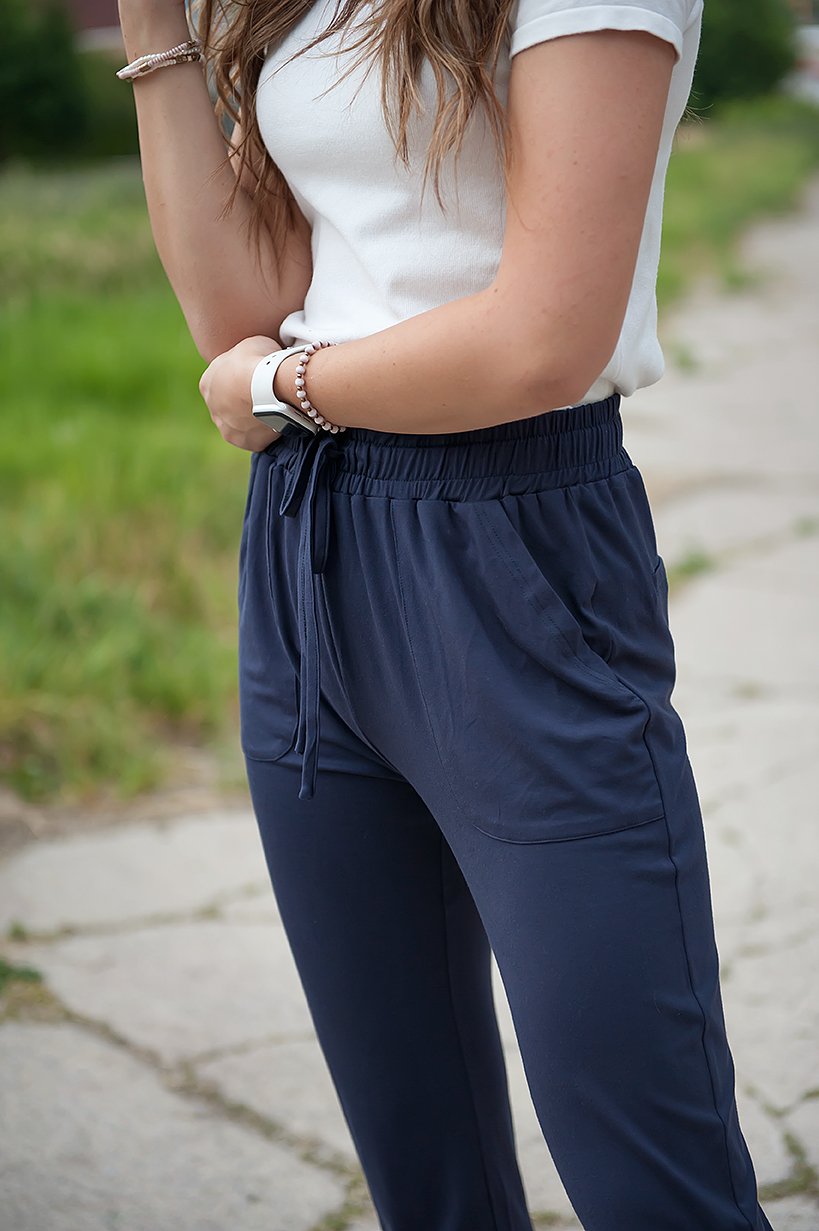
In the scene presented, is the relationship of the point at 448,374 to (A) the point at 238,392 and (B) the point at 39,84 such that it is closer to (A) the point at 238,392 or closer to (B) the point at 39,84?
(A) the point at 238,392

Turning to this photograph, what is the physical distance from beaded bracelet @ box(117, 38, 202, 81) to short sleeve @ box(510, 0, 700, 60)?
0.39 m

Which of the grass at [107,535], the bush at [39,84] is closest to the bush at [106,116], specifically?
the bush at [39,84]

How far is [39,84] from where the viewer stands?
69.4ft

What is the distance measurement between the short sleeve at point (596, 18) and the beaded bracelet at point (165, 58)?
39 cm

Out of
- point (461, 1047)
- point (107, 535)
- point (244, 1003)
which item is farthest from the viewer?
point (107, 535)

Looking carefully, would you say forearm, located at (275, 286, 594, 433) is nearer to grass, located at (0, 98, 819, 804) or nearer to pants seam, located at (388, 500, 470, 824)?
pants seam, located at (388, 500, 470, 824)

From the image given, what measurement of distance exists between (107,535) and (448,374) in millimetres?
2834

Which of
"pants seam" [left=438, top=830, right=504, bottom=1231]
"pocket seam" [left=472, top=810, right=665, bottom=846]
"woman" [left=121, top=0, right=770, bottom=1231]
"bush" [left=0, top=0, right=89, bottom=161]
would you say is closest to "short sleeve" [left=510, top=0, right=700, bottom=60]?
"woman" [left=121, top=0, right=770, bottom=1231]

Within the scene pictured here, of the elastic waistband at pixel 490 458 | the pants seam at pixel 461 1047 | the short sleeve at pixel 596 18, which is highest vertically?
the short sleeve at pixel 596 18

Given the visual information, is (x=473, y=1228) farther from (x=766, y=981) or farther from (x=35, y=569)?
(x=35, y=569)

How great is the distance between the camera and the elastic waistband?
100cm

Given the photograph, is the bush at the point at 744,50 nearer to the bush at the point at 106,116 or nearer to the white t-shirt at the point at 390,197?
the bush at the point at 106,116

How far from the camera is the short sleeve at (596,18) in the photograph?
2.72 ft

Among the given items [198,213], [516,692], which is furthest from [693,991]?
[198,213]
